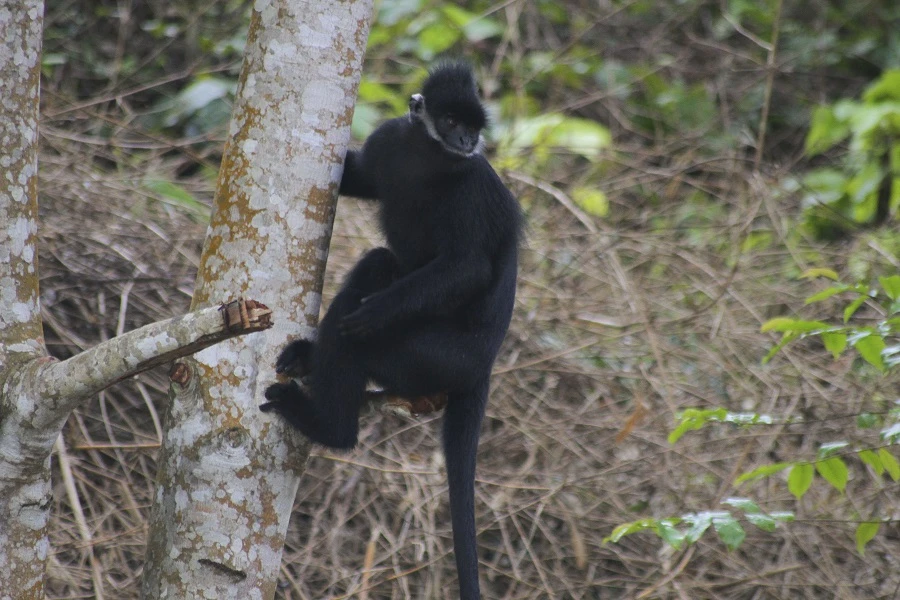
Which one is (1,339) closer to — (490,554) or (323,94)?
(323,94)

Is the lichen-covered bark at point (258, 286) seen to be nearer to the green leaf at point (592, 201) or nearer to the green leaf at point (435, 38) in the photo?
the green leaf at point (592, 201)

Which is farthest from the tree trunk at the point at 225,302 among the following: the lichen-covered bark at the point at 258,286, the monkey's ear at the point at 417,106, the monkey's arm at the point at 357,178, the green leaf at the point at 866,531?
the green leaf at the point at 866,531

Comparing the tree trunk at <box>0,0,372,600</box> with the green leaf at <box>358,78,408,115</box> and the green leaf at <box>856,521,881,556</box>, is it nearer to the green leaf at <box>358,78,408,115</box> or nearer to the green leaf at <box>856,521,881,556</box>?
the green leaf at <box>856,521,881,556</box>

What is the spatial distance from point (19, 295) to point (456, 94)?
4.80ft

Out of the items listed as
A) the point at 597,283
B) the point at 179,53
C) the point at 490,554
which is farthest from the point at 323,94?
the point at 179,53

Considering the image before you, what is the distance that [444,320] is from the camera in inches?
119

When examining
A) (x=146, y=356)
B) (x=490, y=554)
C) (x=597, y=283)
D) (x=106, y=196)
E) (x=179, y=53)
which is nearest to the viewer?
(x=146, y=356)

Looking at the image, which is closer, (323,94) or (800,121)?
(323,94)

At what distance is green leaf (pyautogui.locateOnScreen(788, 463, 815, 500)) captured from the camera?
2.54m

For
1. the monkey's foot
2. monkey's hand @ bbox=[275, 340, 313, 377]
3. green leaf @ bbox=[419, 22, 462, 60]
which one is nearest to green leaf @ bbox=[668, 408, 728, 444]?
the monkey's foot

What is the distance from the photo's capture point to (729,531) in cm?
243

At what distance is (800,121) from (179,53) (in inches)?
195

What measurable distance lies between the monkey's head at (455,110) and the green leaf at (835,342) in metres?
1.23

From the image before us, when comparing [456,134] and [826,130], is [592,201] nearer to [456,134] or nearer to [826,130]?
[826,130]
